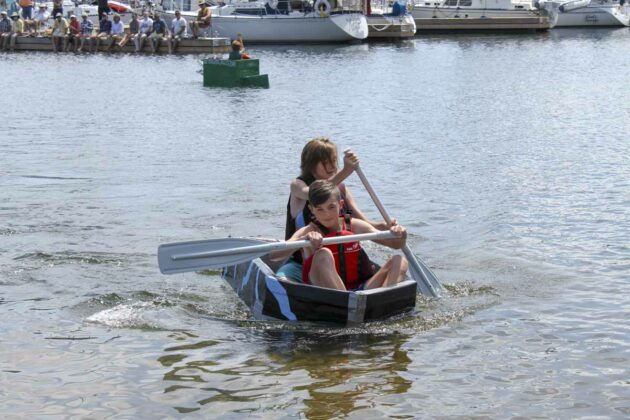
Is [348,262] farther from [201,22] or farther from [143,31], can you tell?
[143,31]

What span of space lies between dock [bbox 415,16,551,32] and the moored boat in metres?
52.2

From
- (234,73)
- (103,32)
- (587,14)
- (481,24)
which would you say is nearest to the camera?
(234,73)

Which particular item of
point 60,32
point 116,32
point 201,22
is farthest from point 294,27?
point 60,32

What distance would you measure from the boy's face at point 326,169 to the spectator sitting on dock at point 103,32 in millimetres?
41819

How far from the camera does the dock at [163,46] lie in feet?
153

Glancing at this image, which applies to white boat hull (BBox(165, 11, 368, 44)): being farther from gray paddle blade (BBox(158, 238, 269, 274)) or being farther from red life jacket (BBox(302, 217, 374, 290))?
red life jacket (BBox(302, 217, 374, 290))

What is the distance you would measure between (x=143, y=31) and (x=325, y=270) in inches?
1650

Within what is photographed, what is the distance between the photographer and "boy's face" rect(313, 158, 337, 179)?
9148 millimetres

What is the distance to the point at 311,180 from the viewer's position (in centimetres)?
923

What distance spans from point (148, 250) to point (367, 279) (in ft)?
12.1

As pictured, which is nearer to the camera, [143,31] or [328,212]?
[328,212]

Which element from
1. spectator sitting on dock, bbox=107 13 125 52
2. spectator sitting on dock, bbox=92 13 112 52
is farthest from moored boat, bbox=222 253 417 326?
spectator sitting on dock, bbox=92 13 112 52

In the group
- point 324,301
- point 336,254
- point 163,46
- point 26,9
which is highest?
point 26,9

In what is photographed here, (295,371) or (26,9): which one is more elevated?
(26,9)
